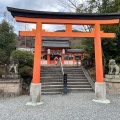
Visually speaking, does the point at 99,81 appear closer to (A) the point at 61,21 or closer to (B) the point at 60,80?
(A) the point at 61,21

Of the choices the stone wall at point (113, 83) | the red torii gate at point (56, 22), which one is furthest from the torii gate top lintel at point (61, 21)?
the stone wall at point (113, 83)

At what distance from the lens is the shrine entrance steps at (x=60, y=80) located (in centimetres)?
1050

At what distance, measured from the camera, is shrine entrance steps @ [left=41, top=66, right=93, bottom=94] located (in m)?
10.5

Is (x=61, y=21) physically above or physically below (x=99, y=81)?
above

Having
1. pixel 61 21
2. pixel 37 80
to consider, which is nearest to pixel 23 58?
pixel 37 80

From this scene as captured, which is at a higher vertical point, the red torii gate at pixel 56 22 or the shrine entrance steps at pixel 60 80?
the red torii gate at pixel 56 22

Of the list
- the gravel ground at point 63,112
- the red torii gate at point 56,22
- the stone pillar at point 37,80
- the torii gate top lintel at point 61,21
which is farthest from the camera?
the torii gate top lintel at point 61,21

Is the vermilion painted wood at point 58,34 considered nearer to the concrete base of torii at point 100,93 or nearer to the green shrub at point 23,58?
the concrete base of torii at point 100,93

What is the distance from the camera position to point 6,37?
15789 mm

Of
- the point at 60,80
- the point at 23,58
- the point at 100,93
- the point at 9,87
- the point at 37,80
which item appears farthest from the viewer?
the point at 23,58

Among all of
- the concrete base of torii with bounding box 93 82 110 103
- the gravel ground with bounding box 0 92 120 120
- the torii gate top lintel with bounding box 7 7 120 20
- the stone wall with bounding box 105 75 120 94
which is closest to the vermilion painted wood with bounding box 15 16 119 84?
the torii gate top lintel with bounding box 7 7 120 20

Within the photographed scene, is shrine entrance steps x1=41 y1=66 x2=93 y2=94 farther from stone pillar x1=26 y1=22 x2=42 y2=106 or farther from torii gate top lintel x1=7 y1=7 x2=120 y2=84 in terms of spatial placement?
torii gate top lintel x1=7 y1=7 x2=120 y2=84

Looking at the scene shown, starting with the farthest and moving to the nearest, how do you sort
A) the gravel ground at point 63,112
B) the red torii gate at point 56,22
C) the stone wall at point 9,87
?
the stone wall at point 9,87
the red torii gate at point 56,22
the gravel ground at point 63,112

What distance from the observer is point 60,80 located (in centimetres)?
1168
